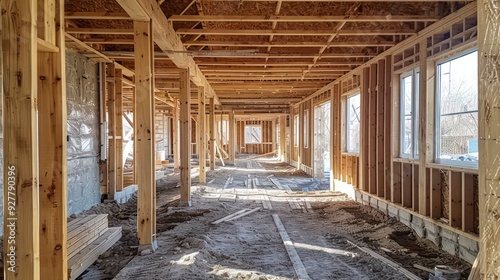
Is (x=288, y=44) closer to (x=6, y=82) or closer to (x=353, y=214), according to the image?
(x=353, y=214)

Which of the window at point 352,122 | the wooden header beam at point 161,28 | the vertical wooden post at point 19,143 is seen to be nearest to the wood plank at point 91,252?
the vertical wooden post at point 19,143

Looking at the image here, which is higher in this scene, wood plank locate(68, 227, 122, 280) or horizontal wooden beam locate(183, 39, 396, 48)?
horizontal wooden beam locate(183, 39, 396, 48)

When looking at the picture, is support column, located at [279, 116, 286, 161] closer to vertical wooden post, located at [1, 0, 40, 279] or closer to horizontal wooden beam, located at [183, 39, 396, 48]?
horizontal wooden beam, located at [183, 39, 396, 48]

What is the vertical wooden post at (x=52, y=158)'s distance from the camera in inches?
84.1

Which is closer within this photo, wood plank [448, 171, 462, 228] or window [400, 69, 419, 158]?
wood plank [448, 171, 462, 228]

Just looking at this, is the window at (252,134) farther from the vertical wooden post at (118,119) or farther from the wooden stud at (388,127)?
the wooden stud at (388,127)

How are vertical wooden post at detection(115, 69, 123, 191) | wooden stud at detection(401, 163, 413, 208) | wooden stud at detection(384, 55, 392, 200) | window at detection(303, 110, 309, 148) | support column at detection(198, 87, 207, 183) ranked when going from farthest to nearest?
window at detection(303, 110, 309, 148) < support column at detection(198, 87, 207, 183) < vertical wooden post at detection(115, 69, 123, 191) < wooden stud at detection(384, 55, 392, 200) < wooden stud at detection(401, 163, 413, 208)

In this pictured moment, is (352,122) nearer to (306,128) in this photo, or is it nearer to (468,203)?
(468,203)

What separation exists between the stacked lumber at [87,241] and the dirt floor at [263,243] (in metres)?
0.12

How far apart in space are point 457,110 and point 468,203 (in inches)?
49.2

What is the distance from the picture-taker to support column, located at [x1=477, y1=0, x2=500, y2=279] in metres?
1.19

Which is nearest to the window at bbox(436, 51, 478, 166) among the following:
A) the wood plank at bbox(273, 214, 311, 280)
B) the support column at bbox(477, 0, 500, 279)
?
the wood plank at bbox(273, 214, 311, 280)

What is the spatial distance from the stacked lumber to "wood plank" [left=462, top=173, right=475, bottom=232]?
466 cm

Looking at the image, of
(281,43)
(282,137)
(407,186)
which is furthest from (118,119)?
(282,137)
